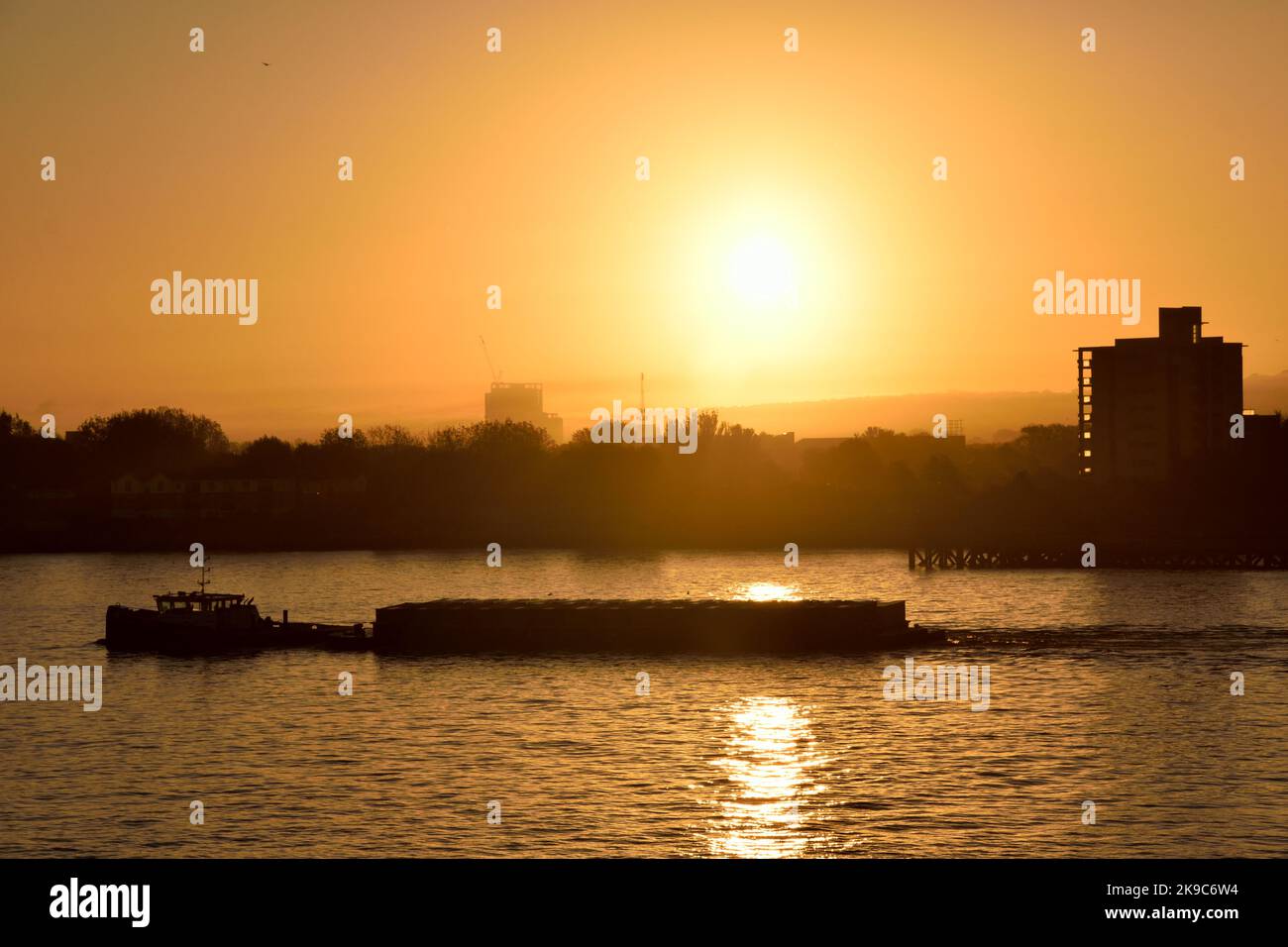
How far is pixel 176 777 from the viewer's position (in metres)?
59.1

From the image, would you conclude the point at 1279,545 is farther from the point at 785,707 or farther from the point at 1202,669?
the point at 785,707

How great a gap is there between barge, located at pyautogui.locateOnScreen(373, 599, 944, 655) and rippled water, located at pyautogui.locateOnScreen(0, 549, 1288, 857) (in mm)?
3953

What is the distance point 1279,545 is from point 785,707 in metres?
144

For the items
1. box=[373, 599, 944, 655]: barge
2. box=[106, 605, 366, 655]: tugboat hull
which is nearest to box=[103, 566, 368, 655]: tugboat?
box=[106, 605, 366, 655]: tugboat hull

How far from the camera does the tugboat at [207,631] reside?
354 ft

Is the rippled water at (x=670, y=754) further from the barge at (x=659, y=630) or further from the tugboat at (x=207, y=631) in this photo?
the barge at (x=659, y=630)

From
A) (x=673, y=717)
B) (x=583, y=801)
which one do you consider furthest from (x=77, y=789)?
(x=673, y=717)

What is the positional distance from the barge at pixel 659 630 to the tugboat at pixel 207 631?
17.4 feet

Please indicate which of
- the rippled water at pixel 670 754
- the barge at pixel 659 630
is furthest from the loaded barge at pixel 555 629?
the rippled water at pixel 670 754

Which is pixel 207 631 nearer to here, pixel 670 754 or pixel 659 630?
pixel 659 630

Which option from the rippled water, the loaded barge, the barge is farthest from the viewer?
the loaded barge

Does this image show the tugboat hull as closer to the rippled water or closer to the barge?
the rippled water

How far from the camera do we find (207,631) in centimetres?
10775

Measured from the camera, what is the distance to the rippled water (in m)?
46.6
